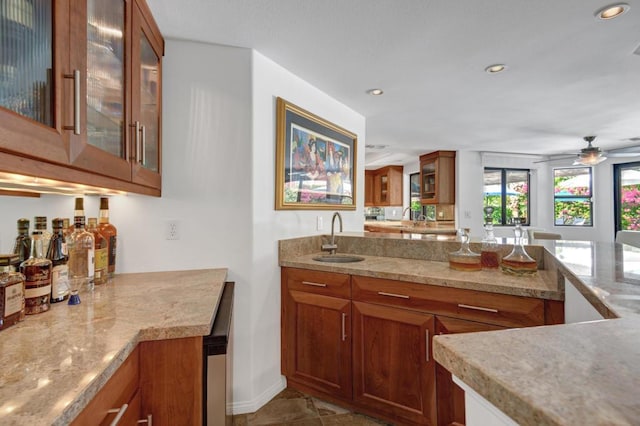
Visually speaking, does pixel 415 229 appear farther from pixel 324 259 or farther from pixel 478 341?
pixel 478 341

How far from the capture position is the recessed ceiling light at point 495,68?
2.27m

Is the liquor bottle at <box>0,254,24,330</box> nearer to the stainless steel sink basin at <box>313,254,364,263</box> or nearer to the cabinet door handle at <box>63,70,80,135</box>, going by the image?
the cabinet door handle at <box>63,70,80,135</box>

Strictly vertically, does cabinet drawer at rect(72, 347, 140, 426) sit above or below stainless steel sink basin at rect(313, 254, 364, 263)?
below

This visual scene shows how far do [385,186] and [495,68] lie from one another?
16.6 ft

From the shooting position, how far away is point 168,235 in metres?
1.86

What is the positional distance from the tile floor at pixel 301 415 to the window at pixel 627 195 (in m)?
6.02

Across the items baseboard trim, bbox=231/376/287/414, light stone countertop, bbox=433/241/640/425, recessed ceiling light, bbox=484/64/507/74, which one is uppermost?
recessed ceiling light, bbox=484/64/507/74

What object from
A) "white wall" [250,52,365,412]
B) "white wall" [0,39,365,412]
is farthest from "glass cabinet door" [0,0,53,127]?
"white wall" [250,52,365,412]

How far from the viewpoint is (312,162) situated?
2.50 metres

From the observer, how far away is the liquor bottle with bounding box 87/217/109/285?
1.50m

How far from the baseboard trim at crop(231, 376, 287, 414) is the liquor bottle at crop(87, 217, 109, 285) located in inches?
41.3

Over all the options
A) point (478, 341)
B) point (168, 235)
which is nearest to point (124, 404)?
point (478, 341)

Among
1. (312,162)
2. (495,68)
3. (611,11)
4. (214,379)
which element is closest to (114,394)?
(214,379)

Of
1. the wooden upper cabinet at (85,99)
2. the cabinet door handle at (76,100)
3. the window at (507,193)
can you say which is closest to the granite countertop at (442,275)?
the wooden upper cabinet at (85,99)
